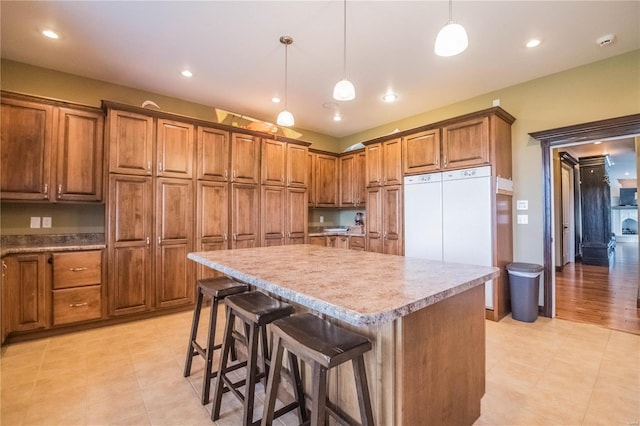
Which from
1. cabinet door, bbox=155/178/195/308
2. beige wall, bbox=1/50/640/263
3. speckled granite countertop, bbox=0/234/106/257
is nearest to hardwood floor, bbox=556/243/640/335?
beige wall, bbox=1/50/640/263

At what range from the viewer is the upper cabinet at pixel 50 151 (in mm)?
2885

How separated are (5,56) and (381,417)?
480 centimetres

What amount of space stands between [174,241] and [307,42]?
9.04ft

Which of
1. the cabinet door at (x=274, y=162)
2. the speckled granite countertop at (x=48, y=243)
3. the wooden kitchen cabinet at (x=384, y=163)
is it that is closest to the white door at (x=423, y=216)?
the wooden kitchen cabinet at (x=384, y=163)

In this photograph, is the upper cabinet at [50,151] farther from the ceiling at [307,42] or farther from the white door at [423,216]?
the white door at [423,216]

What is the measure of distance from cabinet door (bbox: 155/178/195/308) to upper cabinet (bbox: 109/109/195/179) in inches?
7.3

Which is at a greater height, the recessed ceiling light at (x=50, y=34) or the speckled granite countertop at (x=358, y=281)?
the recessed ceiling light at (x=50, y=34)

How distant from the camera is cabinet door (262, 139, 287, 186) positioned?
173 inches

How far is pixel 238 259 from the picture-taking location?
81.4 inches

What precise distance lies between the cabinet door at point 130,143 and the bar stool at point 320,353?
2.91 m

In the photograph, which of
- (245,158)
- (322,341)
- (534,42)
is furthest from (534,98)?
(322,341)

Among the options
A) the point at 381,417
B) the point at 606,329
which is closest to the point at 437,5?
the point at 381,417

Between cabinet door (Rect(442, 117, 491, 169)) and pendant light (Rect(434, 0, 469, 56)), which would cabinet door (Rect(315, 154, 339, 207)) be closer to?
cabinet door (Rect(442, 117, 491, 169))

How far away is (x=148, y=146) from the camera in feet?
11.3
